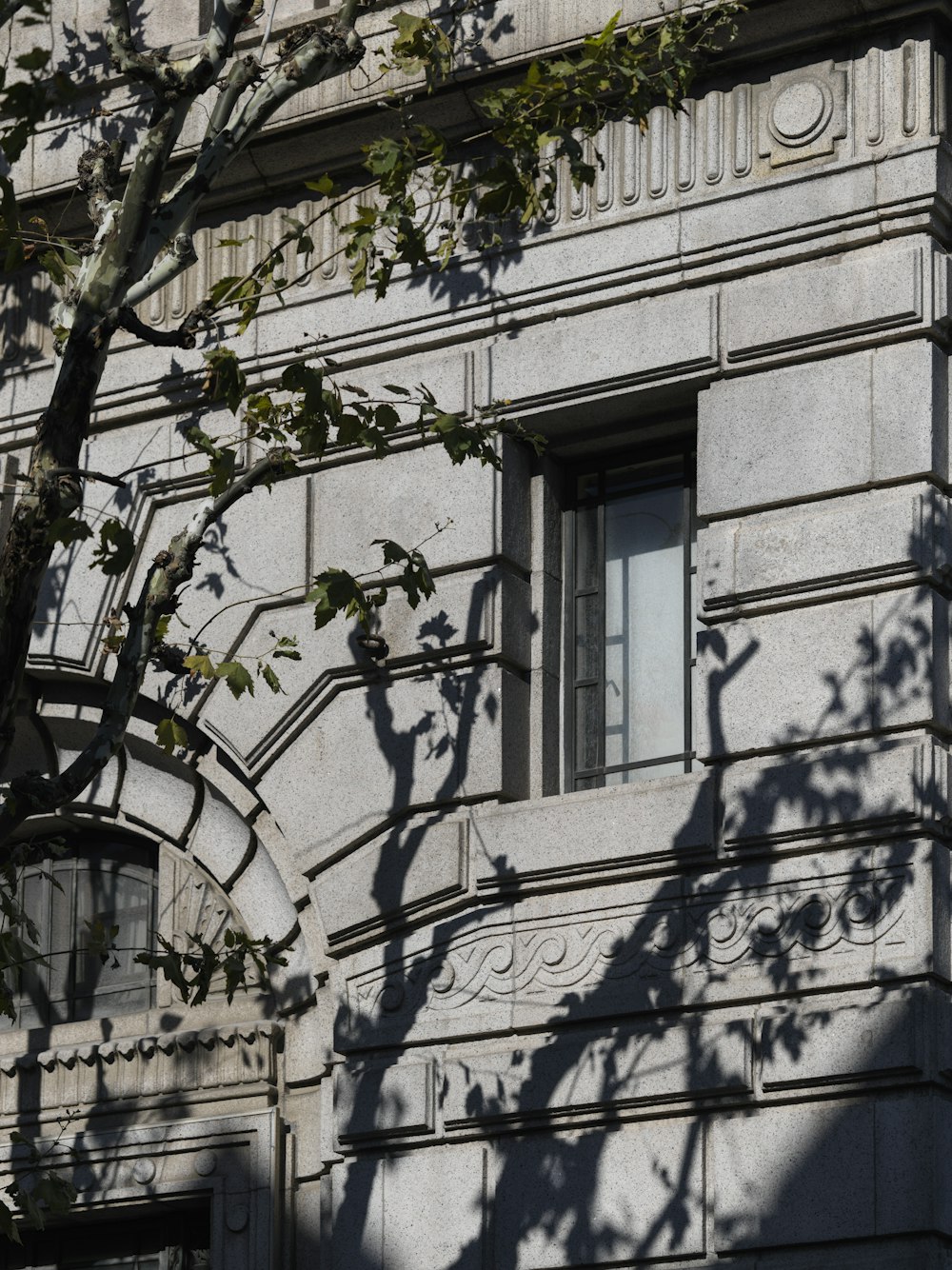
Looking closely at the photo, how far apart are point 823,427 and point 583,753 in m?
2.43

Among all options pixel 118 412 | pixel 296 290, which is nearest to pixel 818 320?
pixel 296 290

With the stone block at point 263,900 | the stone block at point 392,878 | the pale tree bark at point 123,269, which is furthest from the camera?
the stone block at point 263,900

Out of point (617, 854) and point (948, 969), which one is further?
point (617, 854)

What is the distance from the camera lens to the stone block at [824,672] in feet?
45.7

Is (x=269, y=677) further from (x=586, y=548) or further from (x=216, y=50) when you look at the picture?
(x=216, y=50)

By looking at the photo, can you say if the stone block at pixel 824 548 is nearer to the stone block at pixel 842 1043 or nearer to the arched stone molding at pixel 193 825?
the stone block at pixel 842 1043

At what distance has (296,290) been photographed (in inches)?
654

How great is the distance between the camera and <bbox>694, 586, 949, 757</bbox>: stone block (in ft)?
45.7

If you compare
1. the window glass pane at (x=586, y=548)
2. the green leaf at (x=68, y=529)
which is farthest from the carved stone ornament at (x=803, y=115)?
the green leaf at (x=68, y=529)

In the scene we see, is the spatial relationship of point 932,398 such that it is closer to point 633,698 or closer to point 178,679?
point 633,698

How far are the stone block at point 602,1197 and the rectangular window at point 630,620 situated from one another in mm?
2292

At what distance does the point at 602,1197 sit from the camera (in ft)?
45.9

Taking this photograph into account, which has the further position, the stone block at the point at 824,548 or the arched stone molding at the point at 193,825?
the arched stone molding at the point at 193,825

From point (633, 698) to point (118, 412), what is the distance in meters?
3.89
